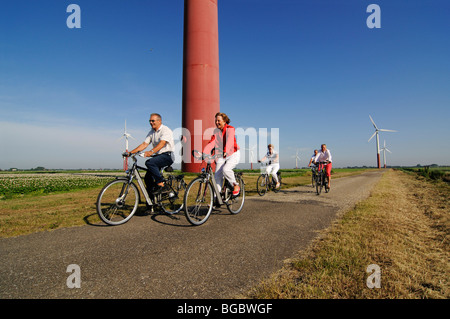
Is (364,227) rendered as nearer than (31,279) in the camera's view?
No

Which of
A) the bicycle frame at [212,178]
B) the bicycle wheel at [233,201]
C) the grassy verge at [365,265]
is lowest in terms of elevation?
the grassy verge at [365,265]

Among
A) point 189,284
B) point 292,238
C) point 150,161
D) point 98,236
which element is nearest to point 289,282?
point 189,284

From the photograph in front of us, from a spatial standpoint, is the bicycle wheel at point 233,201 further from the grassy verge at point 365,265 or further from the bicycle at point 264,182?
the bicycle at point 264,182

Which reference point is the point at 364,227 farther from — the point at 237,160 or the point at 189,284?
the point at 189,284

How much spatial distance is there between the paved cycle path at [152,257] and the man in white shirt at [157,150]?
3.20 ft

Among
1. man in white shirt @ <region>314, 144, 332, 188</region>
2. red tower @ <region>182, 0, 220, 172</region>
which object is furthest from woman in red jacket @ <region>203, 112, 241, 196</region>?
red tower @ <region>182, 0, 220, 172</region>

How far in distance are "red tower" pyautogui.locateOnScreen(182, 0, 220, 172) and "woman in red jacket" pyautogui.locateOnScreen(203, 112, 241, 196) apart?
611 inches

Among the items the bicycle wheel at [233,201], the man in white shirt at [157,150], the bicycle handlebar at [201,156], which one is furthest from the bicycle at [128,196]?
the bicycle wheel at [233,201]

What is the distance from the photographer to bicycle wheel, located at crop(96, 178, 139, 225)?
4.72 m

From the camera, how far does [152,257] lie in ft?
10.7

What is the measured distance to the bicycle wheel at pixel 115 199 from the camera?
15.5 ft
